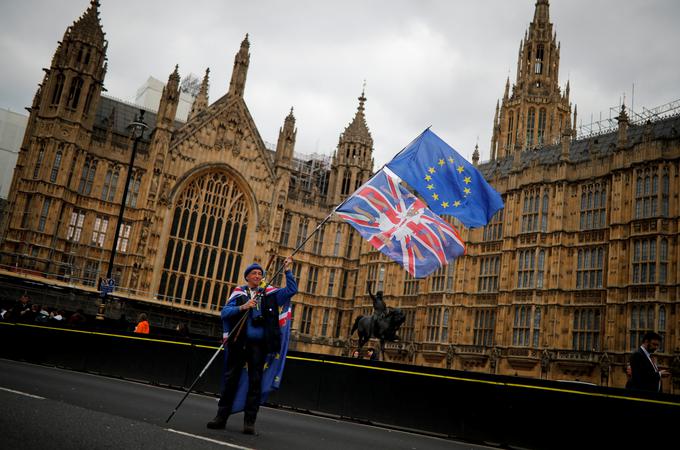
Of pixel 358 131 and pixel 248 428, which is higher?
pixel 358 131

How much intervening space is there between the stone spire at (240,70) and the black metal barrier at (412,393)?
32372 millimetres

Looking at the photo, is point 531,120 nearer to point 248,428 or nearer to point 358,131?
point 358,131

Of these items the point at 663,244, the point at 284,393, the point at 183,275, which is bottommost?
the point at 284,393

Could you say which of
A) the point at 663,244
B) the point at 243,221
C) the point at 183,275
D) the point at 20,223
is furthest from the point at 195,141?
the point at 663,244

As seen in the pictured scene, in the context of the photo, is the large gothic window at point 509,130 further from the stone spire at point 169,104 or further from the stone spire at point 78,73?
the stone spire at point 78,73

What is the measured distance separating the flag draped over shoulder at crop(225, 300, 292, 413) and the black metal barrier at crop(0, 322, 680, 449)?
13.2 ft

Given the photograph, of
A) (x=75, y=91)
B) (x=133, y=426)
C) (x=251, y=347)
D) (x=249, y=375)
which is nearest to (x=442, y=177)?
(x=251, y=347)

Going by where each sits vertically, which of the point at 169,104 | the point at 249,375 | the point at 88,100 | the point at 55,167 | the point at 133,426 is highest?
the point at 169,104

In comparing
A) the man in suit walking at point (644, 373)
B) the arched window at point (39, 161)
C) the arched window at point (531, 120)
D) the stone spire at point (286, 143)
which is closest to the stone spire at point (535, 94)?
the arched window at point (531, 120)

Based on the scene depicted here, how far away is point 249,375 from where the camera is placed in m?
7.27

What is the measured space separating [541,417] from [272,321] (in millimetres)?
4842

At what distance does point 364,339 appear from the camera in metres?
21.9

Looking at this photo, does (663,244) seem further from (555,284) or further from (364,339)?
(364,339)

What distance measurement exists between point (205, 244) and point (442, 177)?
110 feet
